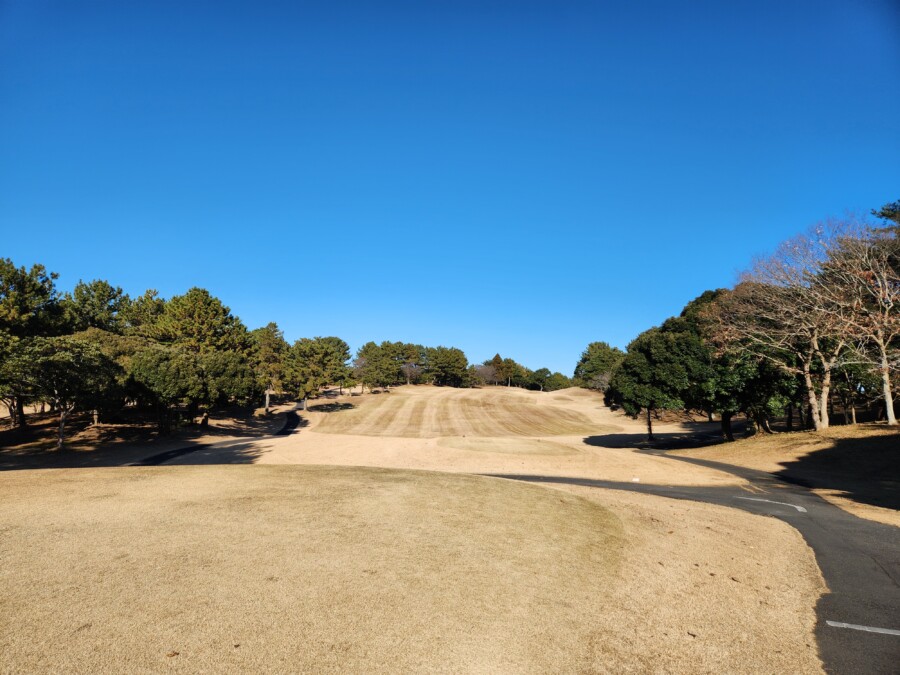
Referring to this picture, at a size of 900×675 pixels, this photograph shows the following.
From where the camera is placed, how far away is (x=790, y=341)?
31219mm

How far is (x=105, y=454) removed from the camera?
3278cm

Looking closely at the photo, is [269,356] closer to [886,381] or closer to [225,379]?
[225,379]

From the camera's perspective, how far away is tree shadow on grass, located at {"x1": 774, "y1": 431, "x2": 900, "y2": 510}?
18.4 m

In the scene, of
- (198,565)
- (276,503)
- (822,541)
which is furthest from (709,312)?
(198,565)

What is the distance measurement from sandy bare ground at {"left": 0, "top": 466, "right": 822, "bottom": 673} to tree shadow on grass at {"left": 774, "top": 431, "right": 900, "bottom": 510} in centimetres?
1071

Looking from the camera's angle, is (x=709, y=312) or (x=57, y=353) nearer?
(x=57, y=353)

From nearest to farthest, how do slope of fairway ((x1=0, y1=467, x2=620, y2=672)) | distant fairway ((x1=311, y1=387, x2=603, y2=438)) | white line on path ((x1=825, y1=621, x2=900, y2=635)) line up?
slope of fairway ((x1=0, y1=467, x2=620, y2=672)), white line on path ((x1=825, y1=621, x2=900, y2=635)), distant fairway ((x1=311, y1=387, x2=603, y2=438))

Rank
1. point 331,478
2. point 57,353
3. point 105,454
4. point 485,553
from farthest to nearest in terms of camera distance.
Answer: point 105,454, point 57,353, point 331,478, point 485,553

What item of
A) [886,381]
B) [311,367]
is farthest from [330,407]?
[886,381]

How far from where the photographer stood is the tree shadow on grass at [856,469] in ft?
60.4

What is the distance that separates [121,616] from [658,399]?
130 ft

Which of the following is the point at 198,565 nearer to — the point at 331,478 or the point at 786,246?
the point at 331,478

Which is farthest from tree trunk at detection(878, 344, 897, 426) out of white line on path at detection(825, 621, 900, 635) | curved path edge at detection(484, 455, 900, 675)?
white line on path at detection(825, 621, 900, 635)

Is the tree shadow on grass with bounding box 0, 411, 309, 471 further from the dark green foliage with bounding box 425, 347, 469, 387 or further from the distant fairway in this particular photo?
the dark green foliage with bounding box 425, 347, 469, 387
